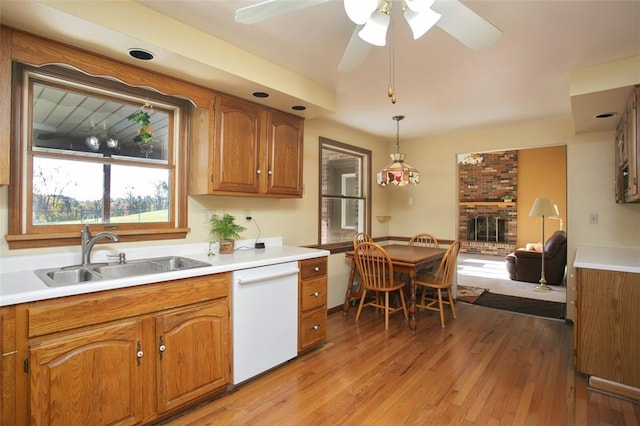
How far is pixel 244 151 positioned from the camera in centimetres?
257

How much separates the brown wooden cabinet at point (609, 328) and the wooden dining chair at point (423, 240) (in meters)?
2.12

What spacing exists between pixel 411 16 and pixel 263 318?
78.6 inches

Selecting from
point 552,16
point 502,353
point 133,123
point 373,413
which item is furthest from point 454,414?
point 133,123

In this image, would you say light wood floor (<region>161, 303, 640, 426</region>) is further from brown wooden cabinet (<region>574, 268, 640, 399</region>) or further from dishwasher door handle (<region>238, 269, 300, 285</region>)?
dishwasher door handle (<region>238, 269, 300, 285</region>)

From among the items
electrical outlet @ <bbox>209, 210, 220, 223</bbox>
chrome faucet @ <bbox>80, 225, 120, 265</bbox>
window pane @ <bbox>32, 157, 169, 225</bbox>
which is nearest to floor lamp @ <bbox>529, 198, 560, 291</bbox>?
electrical outlet @ <bbox>209, 210, 220, 223</bbox>

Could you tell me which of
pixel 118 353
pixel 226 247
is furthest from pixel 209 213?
pixel 118 353

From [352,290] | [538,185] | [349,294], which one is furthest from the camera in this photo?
[538,185]

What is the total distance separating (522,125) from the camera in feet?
12.7

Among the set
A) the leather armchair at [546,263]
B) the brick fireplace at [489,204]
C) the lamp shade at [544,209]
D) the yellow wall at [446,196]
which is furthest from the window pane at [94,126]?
the brick fireplace at [489,204]

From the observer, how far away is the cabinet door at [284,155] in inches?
109

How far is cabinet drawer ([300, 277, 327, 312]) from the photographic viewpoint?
2625 millimetres

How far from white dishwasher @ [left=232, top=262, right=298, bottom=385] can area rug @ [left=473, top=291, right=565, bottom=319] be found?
290 centimetres

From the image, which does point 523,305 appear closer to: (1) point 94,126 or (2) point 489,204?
(2) point 489,204

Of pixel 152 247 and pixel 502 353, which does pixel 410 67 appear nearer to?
pixel 152 247
